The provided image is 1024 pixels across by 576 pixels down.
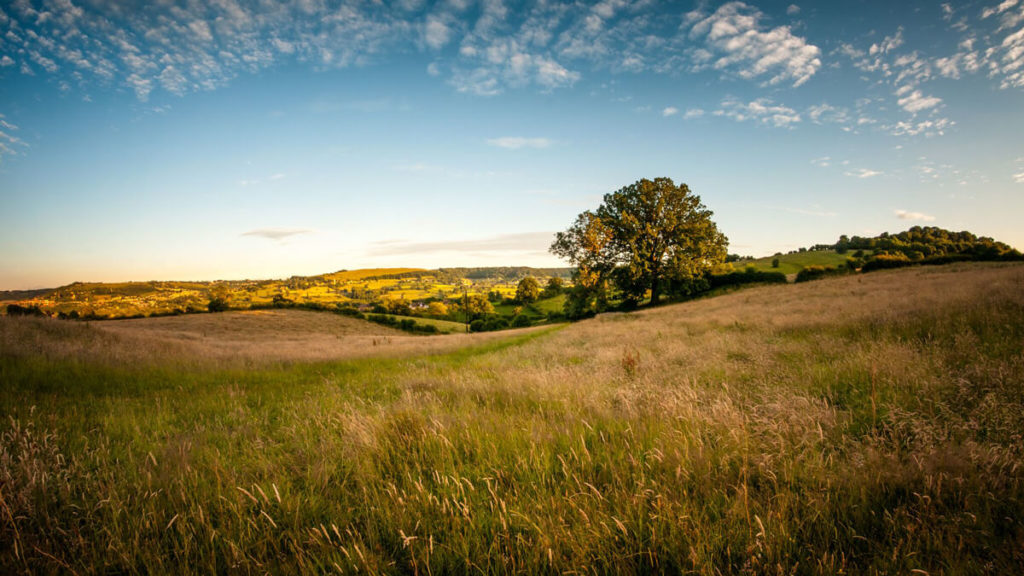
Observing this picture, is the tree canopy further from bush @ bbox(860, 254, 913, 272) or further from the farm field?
bush @ bbox(860, 254, 913, 272)

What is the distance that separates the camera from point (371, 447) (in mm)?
3186

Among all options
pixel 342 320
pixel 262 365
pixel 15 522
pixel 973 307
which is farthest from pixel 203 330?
pixel 973 307

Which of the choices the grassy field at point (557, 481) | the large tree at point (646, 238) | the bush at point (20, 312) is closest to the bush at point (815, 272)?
the large tree at point (646, 238)

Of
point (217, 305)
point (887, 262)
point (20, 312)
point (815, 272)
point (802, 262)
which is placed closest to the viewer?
point (20, 312)

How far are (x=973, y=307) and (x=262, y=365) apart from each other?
18.9m

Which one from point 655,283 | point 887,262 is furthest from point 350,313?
point 887,262

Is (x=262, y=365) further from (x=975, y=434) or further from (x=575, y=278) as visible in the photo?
(x=575, y=278)

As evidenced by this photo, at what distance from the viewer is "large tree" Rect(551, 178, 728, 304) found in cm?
3206

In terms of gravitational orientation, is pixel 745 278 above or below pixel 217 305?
above

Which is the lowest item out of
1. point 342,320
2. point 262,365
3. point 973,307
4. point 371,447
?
point 342,320

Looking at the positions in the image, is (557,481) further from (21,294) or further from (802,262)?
(21,294)

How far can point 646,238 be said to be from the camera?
33.1 meters

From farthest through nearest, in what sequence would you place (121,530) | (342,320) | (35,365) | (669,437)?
(342,320)
(35,365)
(669,437)
(121,530)

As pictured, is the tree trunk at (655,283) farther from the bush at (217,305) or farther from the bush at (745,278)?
the bush at (217,305)
